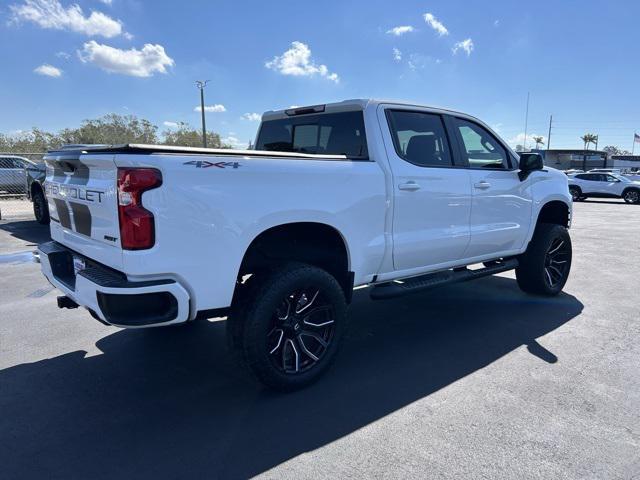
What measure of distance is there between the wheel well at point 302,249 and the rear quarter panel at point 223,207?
0.50 feet

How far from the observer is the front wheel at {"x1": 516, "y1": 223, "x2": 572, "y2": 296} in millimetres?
5480

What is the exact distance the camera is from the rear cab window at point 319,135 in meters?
3.92

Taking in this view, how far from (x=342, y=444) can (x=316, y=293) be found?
1.02 m

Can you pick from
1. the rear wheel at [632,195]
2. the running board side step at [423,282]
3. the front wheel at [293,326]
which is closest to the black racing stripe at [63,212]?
the front wheel at [293,326]

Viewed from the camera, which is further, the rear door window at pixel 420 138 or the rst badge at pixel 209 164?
the rear door window at pixel 420 138

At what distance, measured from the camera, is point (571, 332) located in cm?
452

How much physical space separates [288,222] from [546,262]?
3.82 meters

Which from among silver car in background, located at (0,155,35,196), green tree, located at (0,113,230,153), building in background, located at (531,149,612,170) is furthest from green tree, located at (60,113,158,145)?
building in background, located at (531,149,612,170)

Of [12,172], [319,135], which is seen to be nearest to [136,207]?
[319,135]

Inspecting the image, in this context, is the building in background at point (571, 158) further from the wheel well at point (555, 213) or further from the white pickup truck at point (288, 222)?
the white pickup truck at point (288, 222)

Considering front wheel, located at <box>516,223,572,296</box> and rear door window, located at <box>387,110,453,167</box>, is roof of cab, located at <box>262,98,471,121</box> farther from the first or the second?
front wheel, located at <box>516,223,572,296</box>

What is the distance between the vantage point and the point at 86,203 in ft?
9.77

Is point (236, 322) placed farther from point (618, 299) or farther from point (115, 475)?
point (618, 299)

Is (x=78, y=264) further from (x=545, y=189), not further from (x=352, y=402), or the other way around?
(x=545, y=189)
